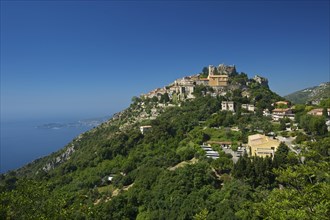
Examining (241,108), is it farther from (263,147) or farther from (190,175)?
(190,175)

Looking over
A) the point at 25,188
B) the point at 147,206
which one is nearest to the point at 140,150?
the point at 147,206

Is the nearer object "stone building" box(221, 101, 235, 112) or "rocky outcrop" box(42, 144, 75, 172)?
"stone building" box(221, 101, 235, 112)

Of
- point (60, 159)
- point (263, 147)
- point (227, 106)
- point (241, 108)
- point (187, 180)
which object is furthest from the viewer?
point (60, 159)

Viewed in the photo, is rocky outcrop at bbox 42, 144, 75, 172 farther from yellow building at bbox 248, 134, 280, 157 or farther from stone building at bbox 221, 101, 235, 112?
yellow building at bbox 248, 134, 280, 157

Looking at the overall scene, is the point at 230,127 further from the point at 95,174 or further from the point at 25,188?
the point at 25,188

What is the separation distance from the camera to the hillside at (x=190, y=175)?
9367 millimetres

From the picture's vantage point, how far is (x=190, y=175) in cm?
2575

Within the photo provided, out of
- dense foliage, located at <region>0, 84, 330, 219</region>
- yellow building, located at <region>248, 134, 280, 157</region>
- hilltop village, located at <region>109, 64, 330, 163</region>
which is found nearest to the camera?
dense foliage, located at <region>0, 84, 330, 219</region>

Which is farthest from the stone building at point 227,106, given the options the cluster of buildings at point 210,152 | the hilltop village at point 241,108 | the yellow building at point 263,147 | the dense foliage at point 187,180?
the yellow building at point 263,147

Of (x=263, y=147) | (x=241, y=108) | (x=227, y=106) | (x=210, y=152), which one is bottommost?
(x=210, y=152)

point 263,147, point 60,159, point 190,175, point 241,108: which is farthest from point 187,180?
point 60,159

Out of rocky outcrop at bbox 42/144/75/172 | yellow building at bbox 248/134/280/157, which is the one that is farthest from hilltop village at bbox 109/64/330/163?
rocky outcrop at bbox 42/144/75/172

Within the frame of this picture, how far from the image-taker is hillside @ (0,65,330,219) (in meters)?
9.37

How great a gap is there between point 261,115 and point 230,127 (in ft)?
27.3
